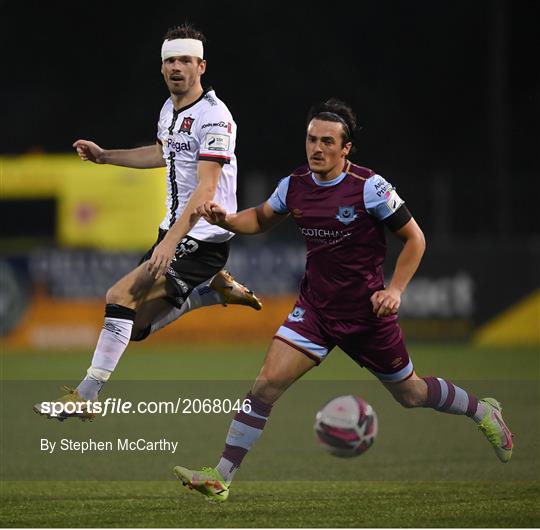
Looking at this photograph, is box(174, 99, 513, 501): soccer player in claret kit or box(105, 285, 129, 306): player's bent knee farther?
box(105, 285, 129, 306): player's bent knee

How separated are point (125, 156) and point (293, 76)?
61.6 ft

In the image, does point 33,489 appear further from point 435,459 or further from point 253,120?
point 253,120

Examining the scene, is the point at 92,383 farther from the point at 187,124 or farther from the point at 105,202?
the point at 105,202

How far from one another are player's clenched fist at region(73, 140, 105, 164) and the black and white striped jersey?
439mm

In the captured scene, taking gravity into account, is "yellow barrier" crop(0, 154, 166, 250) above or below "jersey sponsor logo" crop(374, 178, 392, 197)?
below

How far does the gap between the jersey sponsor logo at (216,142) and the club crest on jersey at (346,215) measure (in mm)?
903

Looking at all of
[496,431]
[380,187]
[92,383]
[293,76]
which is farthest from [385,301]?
[293,76]

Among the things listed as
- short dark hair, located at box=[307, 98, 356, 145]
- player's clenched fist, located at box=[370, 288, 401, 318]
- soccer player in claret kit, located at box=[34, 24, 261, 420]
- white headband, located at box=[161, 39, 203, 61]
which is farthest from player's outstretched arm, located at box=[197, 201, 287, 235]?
white headband, located at box=[161, 39, 203, 61]

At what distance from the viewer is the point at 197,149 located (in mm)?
8172

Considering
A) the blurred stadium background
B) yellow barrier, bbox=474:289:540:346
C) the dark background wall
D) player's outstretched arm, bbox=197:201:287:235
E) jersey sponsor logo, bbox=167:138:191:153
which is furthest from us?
the dark background wall

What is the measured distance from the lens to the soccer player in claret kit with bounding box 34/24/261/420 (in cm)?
793

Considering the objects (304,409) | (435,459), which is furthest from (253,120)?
(435,459)

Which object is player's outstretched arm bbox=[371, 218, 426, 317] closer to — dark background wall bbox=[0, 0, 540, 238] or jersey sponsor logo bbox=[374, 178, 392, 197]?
jersey sponsor logo bbox=[374, 178, 392, 197]

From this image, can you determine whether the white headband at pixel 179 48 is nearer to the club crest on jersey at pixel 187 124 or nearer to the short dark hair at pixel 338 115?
the club crest on jersey at pixel 187 124
